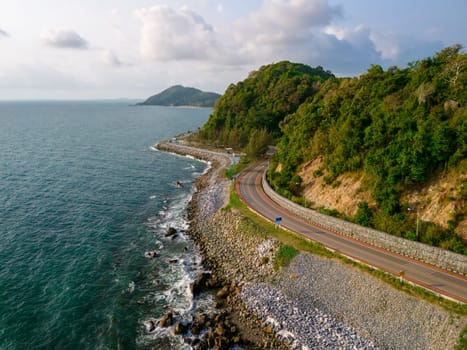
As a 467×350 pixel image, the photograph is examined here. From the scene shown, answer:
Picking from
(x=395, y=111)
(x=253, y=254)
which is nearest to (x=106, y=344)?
(x=253, y=254)

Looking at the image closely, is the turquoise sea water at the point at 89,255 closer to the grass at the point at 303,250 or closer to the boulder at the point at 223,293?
the boulder at the point at 223,293

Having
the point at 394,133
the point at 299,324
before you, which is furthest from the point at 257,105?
the point at 299,324

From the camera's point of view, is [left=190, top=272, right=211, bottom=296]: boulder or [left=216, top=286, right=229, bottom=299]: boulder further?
[left=190, top=272, right=211, bottom=296]: boulder

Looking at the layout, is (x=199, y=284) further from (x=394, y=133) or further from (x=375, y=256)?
(x=394, y=133)

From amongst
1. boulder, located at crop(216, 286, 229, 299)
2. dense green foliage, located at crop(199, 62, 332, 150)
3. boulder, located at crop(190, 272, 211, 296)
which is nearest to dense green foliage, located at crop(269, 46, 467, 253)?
boulder, located at crop(216, 286, 229, 299)

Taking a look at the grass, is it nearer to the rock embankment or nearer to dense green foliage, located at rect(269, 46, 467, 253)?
the rock embankment

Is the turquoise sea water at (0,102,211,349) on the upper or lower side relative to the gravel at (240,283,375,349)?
lower

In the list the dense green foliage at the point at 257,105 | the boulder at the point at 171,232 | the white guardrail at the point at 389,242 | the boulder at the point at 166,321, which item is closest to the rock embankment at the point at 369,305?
the white guardrail at the point at 389,242

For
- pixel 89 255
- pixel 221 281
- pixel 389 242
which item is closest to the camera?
pixel 389 242
